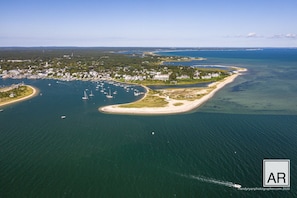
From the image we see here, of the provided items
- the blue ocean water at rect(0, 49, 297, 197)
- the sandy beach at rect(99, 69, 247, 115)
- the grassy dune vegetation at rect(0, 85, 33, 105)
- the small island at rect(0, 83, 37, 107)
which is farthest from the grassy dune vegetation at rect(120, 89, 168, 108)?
the grassy dune vegetation at rect(0, 85, 33, 105)

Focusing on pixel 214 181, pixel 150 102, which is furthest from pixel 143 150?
pixel 150 102

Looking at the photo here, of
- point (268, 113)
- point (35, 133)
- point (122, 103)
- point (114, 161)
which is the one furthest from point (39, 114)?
point (268, 113)

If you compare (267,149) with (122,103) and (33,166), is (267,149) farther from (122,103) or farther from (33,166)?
(122,103)

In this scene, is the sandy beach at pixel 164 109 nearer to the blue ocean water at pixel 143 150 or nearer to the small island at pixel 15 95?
the blue ocean water at pixel 143 150

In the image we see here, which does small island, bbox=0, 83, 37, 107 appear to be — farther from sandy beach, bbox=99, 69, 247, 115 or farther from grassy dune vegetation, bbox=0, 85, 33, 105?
sandy beach, bbox=99, 69, 247, 115

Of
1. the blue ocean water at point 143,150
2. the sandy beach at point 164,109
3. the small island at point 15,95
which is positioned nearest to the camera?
the blue ocean water at point 143,150

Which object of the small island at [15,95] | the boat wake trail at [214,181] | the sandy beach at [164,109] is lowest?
the boat wake trail at [214,181]

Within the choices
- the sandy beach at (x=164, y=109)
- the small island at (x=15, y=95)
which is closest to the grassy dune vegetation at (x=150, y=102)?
the sandy beach at (x=164, y=109)

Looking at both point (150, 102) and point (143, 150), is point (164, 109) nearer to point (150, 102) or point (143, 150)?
point (150, 102)
